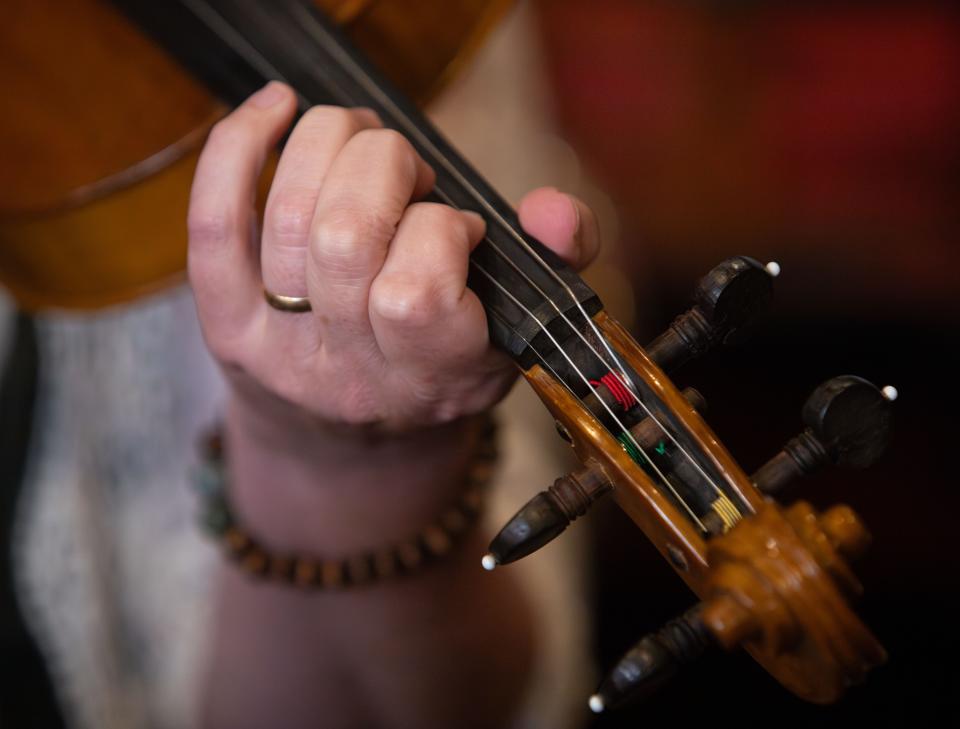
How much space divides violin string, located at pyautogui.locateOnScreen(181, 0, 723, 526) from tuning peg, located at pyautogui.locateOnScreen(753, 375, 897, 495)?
0.08ft

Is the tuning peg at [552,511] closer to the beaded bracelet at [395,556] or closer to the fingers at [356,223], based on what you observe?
the fingers at [356,223]

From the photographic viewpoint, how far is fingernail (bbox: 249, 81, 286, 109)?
420mm

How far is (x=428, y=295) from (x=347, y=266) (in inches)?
1.3

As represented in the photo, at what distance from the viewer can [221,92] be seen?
0.53 m

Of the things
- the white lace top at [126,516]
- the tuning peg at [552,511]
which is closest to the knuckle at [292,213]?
the tuning peg at [552,511]

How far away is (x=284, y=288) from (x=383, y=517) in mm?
222

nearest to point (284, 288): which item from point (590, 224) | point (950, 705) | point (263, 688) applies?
point (590, 224)

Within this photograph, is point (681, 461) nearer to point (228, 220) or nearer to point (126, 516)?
point (228, 220)

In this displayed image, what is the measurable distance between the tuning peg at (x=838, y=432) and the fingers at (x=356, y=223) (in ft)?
0.54

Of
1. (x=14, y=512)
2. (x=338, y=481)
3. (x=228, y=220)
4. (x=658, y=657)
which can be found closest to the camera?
(x=658, y=657)

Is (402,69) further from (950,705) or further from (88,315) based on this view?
(950,705)

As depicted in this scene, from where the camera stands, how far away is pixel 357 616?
1.97 ft

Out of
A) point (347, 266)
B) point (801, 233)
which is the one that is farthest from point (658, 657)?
point (801, 233)

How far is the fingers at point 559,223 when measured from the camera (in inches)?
15.1
